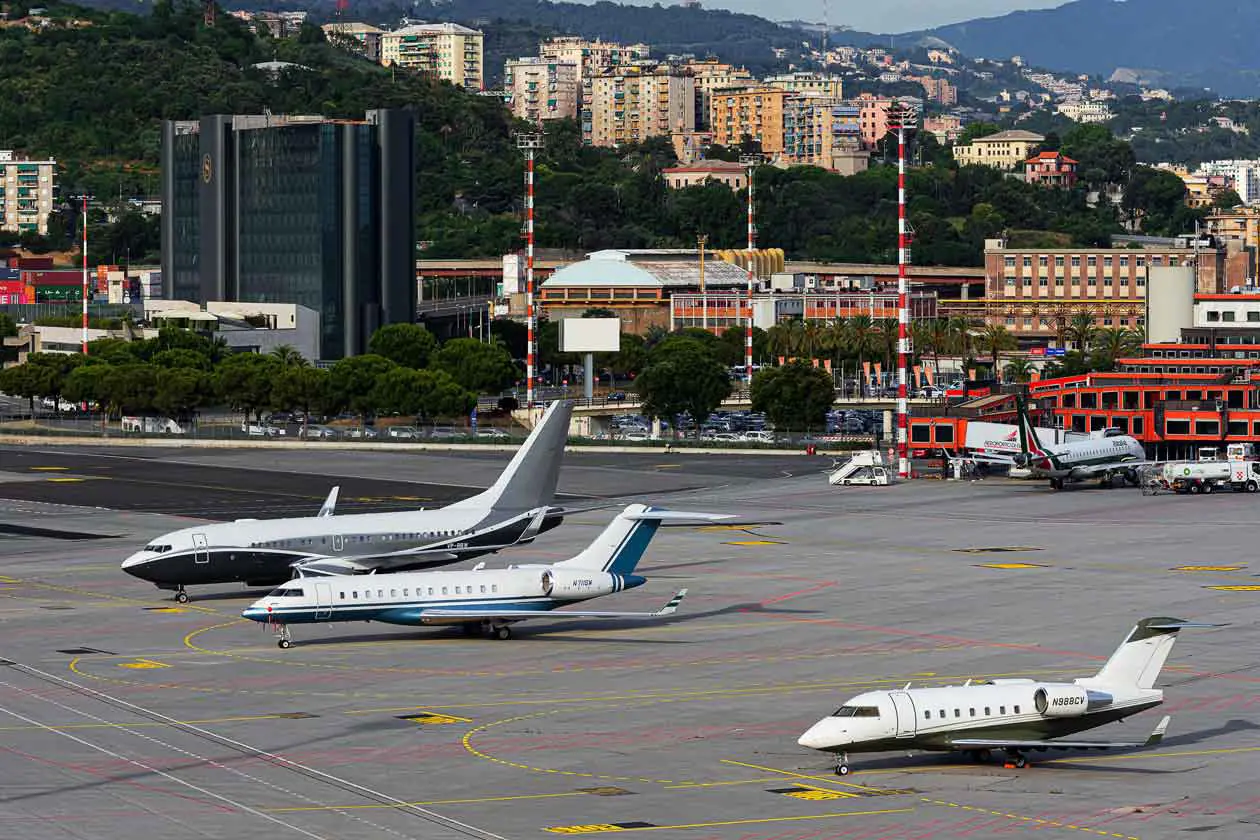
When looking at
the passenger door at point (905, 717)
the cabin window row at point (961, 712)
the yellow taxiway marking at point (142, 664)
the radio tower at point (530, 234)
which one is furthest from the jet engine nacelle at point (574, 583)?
the radio tower at point (530, 234)

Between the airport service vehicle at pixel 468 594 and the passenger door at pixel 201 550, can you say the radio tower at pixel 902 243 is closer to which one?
the airport service vehicle at pixel 468 594

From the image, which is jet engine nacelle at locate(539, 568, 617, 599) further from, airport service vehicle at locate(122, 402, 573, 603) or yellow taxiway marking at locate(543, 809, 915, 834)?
yellow taxiway marking at locate(543, 809, 915, 834)

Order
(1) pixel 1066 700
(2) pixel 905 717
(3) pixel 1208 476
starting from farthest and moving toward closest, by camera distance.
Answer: (3) pixel 1208 476 → (1) pixel 1066 700 → (2) pixel 905 717

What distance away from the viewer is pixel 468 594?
79188mm

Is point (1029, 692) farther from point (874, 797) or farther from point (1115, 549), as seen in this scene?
point (1115, 549)

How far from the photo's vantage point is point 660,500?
143 meters

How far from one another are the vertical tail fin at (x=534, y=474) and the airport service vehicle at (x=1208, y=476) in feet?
213

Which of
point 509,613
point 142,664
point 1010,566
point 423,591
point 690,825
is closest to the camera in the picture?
point 690,825

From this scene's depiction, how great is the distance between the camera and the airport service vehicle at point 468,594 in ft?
257

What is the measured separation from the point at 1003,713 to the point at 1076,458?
304ft

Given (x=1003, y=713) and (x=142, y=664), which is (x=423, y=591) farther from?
(x=1003, y=713)

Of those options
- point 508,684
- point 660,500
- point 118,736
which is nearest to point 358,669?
point 508,684

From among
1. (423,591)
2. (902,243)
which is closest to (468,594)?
(423,591)

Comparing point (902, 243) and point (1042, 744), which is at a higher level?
point (902, 243)
